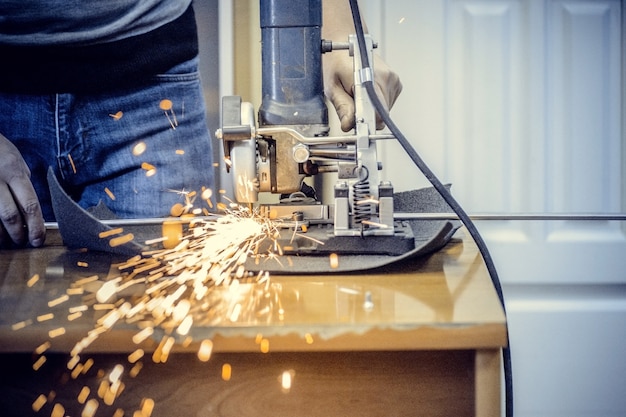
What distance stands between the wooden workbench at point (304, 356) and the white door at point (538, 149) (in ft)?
3.71

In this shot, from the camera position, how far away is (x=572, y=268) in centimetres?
176

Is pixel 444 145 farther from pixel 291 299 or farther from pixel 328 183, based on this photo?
pixel 291 299

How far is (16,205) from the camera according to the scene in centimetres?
95

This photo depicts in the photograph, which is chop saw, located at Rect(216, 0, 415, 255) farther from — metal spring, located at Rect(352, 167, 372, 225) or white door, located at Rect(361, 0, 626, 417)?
white door, located at Rect(361, 0, 626, 417)

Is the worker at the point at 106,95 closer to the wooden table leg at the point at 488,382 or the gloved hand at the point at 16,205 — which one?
the gloved hand at the point at 16,205

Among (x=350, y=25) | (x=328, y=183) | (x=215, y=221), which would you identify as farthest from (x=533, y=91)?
(x=215, y=221)

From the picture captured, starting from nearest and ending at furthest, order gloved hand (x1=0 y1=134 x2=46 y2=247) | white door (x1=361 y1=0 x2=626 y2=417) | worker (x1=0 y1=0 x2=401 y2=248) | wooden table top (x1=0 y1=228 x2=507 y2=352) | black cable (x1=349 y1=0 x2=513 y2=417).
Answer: wooden table top (x1=0 y1=228 x2=507 y2=352) < black cable (x1=349 y1=0 x2=513 y2=417) < gloved hand (x1=0 y1=134 x2=46 y2=247) < worker (x1=0 y1=0 x2=401 y2=248) < white door (x1=361 y1=0 x2=626 y2=417)

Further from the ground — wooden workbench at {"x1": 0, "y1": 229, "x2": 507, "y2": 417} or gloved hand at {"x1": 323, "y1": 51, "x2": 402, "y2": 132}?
gloved hand at {"x1": 323, "y1": 51, "x2": 402, "y2": 132}

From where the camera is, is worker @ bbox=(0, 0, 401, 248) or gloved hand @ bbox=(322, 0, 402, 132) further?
worker @ bbox=(0, 0, 401, 248)

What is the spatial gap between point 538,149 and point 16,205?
1380 millimetres

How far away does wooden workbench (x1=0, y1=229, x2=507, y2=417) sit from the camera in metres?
0.55

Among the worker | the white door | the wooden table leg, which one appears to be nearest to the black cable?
the wooden table leg

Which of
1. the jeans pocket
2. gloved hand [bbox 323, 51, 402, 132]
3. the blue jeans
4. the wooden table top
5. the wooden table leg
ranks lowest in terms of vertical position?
the wooden table leg

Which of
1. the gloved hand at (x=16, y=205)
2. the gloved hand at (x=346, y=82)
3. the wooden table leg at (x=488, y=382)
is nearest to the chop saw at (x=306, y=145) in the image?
the gloved hand at (x=346, y=82)
